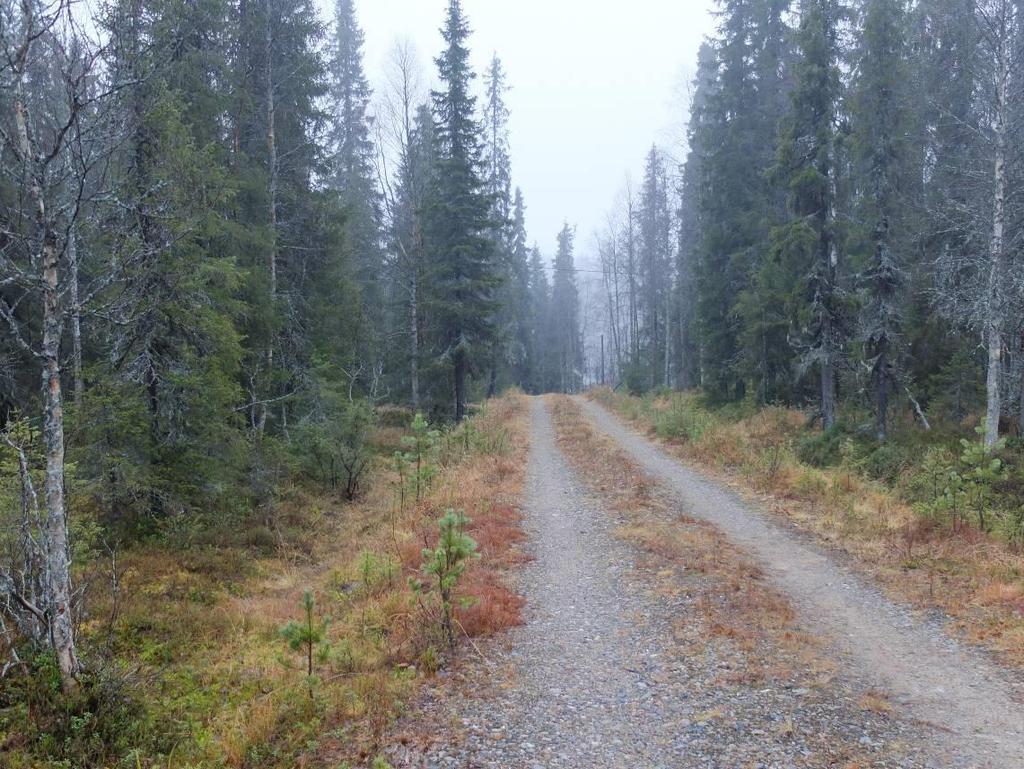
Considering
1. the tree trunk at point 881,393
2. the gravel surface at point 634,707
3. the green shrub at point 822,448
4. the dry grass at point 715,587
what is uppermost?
the tree trunk at point 881,393

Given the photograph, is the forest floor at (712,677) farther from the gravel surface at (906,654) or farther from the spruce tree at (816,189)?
the spruce tree at (816,189)

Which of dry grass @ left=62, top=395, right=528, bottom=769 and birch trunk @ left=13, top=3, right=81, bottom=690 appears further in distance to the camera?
dry grass @ left=62, top=395, right=528, bottom=769

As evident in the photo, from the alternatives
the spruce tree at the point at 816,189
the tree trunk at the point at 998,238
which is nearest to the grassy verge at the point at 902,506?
the tree trunk at the point at 998,238

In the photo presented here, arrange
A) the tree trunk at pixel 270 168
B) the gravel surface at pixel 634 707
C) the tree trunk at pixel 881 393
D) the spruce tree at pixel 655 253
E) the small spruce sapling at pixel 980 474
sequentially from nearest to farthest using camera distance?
1. the gravel surface at pixel 634 707
2. the small spruce sapling at pixel 980 474
3. the tree trunk at pixel 270 168
4. the tree trunk at pixel 881 393
5. the spruce tree at pixel 655 253

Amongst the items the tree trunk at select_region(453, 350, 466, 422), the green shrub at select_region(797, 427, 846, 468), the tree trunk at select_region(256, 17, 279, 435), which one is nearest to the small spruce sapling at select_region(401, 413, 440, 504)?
the tree trunk at select_region(256, 17, 279, 435)

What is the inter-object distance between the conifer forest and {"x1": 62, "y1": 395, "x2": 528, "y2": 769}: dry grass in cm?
5

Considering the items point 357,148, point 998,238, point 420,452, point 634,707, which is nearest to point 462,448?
point 420,452

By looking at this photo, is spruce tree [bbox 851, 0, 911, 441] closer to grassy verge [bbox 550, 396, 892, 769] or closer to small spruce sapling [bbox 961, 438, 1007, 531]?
small spruce sapling [bbox 961, 438, 1007, 531]

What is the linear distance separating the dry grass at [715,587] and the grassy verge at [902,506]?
5.71 feet

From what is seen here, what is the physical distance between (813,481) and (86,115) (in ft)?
43.3

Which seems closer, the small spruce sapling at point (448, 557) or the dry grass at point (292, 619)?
the dry grass at point (292, 619)

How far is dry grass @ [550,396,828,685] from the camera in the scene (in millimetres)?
5757

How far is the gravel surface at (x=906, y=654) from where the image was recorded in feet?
14.5


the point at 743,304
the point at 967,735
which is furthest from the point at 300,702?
the point at 743,304
